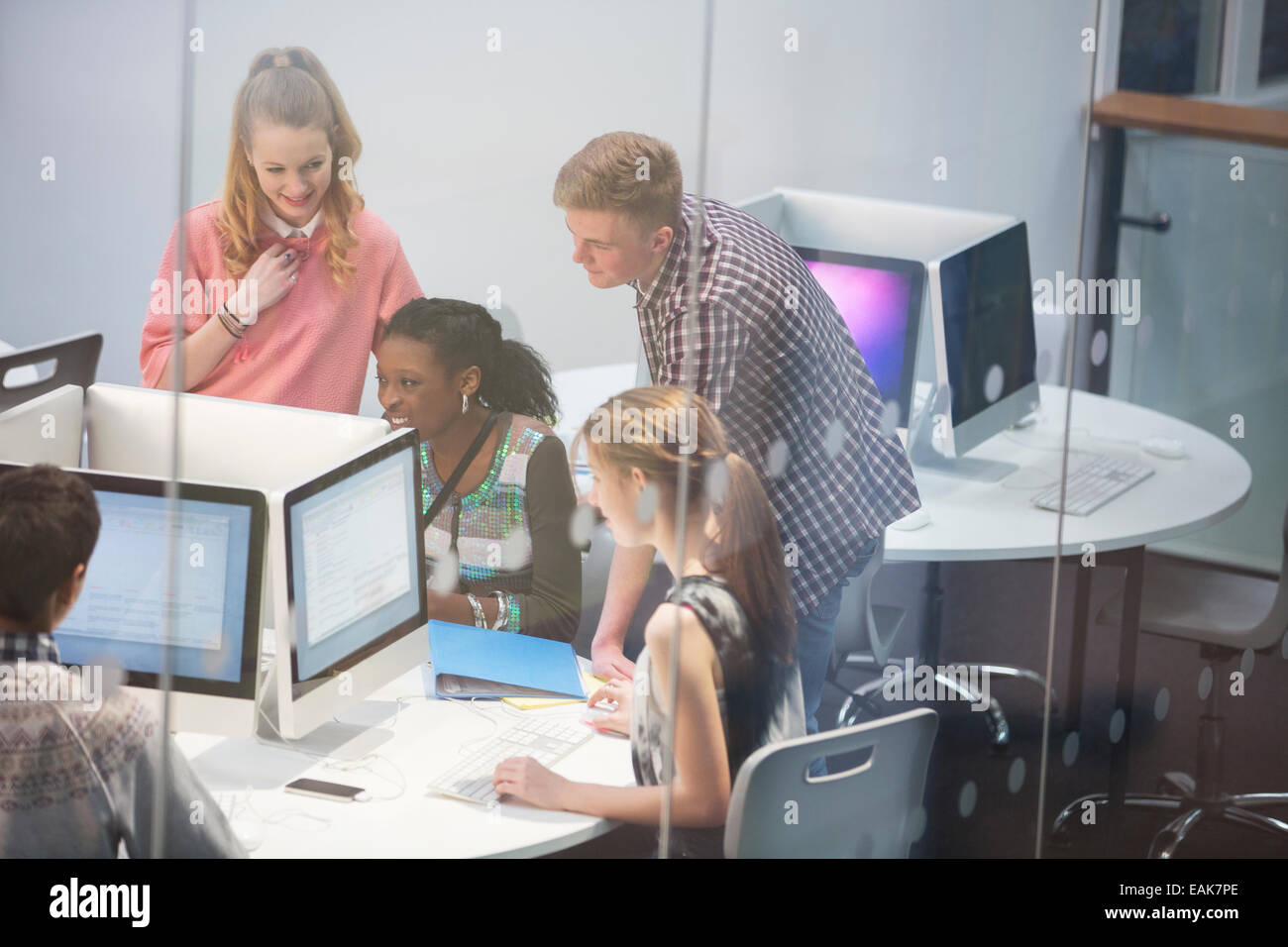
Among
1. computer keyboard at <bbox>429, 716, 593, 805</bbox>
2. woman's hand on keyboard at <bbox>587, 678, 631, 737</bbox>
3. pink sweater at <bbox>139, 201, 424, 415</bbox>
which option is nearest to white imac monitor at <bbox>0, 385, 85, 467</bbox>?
pink sweater at <bbox>139, 201, 424, 415</bbox>

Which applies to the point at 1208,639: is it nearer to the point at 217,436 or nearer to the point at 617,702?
the point at 617,702

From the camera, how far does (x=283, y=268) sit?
8.53 feet

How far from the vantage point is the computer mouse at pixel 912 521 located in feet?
8.66

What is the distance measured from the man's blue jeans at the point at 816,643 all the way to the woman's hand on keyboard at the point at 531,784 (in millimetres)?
495

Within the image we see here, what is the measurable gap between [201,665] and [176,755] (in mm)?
260

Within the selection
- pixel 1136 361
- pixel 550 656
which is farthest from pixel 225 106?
pixel 1136 361

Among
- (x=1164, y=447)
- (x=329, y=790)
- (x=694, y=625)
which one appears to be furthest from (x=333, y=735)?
(x=1164, y=447)

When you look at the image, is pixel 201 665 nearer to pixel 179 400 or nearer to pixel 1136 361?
pixel 179 400

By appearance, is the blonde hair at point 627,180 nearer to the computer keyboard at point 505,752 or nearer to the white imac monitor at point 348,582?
the white imac monitor at point 348,582

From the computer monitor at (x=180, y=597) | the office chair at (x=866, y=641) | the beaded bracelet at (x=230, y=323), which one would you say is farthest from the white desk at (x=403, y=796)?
the beaded bracelet at (x=230, y=323)

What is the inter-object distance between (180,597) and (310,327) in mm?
658

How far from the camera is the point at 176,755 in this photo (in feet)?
6.40

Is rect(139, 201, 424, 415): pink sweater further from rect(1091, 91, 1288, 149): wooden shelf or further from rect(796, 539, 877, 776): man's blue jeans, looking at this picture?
rect(1091, 91, 1288, 149): wooden shelf
